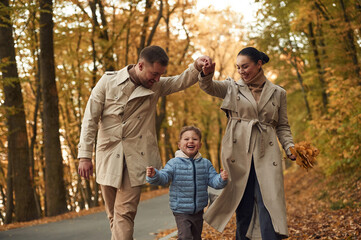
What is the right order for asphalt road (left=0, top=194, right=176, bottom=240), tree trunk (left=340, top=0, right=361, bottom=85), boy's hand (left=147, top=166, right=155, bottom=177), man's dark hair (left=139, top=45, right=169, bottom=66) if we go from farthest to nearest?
tree trunk (left=340, top=0, right=361, bottom=85)
asphalt road (left=0, top=194, right=176, bottom=240)
man's dark hair (left=139, top=45, right=169, bottom=66)
boy's hand (left=147, top=166, right=155, bottom=177)

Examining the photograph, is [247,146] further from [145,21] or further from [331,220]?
[145,21]

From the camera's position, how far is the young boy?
466cm

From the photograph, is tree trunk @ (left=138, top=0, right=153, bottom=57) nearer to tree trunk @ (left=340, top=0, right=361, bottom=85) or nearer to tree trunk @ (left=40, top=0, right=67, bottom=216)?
tree trunk @ (left=40, top=0, right=67, bottom=216)

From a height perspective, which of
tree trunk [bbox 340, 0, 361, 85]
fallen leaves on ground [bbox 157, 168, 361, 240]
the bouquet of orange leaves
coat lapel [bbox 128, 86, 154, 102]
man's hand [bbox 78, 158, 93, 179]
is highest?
tree trunk [bbox 340, 0, 361, 85]

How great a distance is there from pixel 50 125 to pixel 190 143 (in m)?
9.53

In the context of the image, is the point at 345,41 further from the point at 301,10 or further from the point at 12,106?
the point at 12,106

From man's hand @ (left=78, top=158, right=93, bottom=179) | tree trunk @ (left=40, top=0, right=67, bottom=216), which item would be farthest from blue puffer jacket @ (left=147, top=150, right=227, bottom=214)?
tree trunk @ (left=40, top=0, right=67, bottom=216)

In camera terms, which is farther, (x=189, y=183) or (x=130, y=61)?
(x=130, y=61)

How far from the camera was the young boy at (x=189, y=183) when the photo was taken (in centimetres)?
466

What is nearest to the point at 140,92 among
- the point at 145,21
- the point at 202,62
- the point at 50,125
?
the point at 202,62

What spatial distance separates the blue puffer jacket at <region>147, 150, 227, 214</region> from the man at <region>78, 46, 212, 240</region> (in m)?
0.29

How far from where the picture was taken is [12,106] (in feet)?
43.2

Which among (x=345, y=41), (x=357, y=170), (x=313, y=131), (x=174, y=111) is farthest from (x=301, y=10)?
(x=174, y=111)

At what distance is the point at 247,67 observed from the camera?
4664 millimetres
